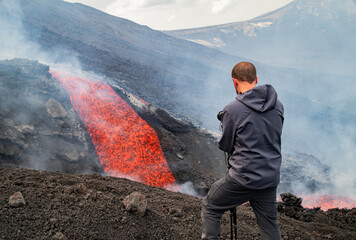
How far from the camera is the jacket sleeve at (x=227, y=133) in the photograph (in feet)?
7.20

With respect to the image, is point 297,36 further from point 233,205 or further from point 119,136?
point 233,205

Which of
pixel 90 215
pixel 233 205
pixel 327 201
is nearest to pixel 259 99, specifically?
pixel 233 205

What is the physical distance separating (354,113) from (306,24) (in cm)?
5769

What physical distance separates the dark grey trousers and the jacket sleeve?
0.84 feet

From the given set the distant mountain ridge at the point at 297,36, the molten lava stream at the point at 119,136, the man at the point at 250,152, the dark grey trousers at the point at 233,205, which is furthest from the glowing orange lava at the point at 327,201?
the distant mountain ridge at the point at 297,36

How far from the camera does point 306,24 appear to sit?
236 feet

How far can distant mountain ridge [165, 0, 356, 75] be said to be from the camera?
2060 inches

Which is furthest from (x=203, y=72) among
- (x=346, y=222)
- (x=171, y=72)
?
(x=346, y=222)

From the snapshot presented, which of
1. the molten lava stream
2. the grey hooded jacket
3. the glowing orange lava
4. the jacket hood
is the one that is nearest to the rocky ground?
the grey hooded jacket

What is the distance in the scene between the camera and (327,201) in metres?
10.9

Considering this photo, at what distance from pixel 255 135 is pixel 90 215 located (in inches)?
87.1

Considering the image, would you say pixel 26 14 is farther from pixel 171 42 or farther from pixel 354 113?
pixel 354 113

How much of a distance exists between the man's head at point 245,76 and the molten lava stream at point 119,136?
21.5 feet

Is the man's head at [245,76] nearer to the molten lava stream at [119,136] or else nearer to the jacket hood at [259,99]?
the jacket hood at [259,99]
